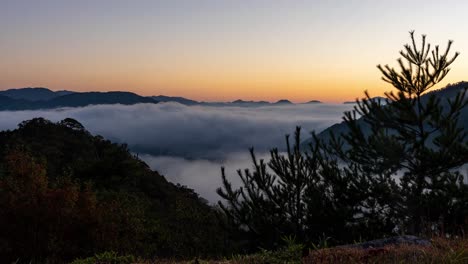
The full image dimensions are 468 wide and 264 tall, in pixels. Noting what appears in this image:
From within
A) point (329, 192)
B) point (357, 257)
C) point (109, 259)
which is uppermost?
point (357, 257)

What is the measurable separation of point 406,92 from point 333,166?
216 inches

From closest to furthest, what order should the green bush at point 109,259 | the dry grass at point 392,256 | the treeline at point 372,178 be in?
the dry grass at point 392,256 → the green bush at point 109,259 → the treeline at point 372,178

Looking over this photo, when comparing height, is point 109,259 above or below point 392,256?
below

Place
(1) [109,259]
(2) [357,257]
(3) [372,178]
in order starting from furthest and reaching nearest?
(3) [372,178] < (1) [109,259] < (2) [357,257]

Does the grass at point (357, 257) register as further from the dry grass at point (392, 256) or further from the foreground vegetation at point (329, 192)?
the foreground vegetation at point (329, 192)

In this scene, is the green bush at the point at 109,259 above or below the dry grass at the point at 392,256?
below

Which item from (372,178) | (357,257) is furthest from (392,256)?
(372,178)

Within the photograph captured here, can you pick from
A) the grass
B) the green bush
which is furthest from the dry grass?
the green bush

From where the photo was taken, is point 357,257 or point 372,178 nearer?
point 357,257

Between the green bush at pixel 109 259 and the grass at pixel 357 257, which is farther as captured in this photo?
the green bush at pixel 109 259

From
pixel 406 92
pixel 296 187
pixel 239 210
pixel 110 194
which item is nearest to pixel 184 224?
pixel 110 194

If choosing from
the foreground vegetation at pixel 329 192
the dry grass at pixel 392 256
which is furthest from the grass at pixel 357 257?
the foreground vegetation at pixel 329 192

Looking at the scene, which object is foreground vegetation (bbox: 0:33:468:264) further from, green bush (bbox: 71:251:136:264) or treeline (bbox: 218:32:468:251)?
green bush (bbox: 71:251:136:264)

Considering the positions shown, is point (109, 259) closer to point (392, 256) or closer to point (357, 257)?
point (357, 257)
